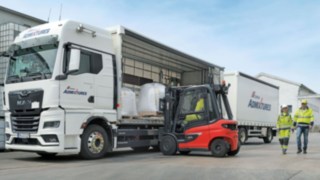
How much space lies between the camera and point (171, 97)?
1292 cm

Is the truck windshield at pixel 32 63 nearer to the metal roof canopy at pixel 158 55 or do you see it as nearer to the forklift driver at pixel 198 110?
the metal roof canopy at pixel 158 55

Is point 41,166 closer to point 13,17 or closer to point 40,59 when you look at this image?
point 40,59

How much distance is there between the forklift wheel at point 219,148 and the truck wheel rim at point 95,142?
10.5ft

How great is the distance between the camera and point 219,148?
1177 centimetres

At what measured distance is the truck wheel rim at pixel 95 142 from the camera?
35.1 feet

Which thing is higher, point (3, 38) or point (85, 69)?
point (3, 38)

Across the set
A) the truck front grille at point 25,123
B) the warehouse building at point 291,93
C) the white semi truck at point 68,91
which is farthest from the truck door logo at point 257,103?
the warehouse building at point 291,93

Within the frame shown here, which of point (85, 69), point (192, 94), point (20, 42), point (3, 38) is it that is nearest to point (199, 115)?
point (192, 94)

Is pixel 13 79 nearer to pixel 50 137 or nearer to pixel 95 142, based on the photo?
pixel 50 137

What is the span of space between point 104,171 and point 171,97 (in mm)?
5070

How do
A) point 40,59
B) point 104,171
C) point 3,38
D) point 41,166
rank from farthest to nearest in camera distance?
point 3,38 → point 40,59 → point 41,166 → point 104,171

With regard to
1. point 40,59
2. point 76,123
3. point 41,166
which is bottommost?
point 41,166

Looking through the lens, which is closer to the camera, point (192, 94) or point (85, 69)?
point (85, 69)

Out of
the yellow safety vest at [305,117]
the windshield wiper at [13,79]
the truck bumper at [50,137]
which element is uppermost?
the windshield wiper at [13,79]
